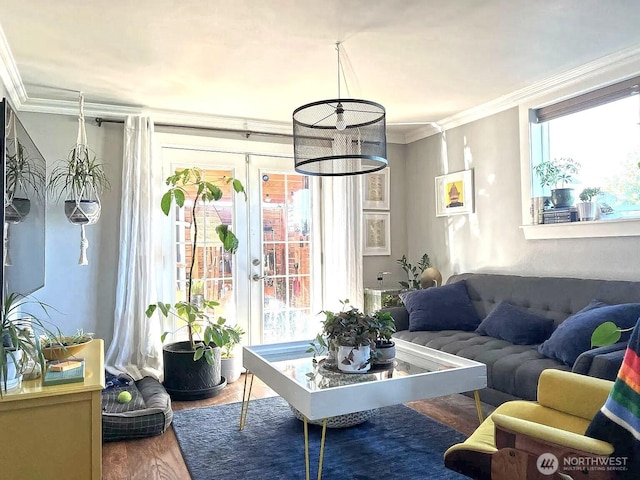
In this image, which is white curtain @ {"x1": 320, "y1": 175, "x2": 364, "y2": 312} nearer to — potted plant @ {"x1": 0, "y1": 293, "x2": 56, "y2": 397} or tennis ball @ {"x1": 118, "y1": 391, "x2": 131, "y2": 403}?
tennis ball @ {"x1": 118, "y1": 391, "x2": 131, "y2": 403}

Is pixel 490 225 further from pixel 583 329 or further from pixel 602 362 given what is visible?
pixel 602 362

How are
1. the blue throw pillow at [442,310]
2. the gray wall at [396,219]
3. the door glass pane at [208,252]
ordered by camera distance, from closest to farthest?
the blue throw pillow at [442,310]
the door glass pane at [208,252]
the gray wall at [396,219]

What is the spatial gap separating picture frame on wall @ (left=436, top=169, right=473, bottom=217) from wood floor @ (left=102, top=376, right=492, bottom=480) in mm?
1728

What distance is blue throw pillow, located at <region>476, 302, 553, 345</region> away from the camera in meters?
3.08

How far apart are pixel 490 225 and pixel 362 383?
2458 mm

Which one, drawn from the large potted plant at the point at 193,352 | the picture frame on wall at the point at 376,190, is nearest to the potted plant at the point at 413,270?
the picture frame on wall at the point at 376,190

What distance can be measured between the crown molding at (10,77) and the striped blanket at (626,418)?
3242 mm

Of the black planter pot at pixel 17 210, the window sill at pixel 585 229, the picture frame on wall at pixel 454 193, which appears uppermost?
the picture frame on wall at pixel 454 193

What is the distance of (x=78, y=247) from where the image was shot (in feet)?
12.5

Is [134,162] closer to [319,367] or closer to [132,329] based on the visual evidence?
[132,329]

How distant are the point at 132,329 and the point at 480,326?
268 cm

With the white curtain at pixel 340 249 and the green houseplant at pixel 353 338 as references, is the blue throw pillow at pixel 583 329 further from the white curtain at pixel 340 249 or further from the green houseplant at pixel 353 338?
the white curtain at pixel 340 249

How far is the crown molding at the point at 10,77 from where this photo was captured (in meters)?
2.78

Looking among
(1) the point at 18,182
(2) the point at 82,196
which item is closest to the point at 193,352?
(2) the point at 82,196
